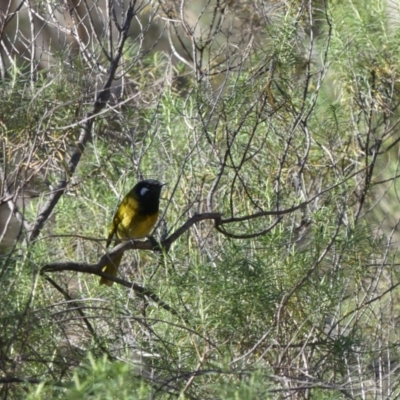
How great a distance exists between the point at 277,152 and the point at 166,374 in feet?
7.70

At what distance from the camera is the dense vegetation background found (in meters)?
3.10

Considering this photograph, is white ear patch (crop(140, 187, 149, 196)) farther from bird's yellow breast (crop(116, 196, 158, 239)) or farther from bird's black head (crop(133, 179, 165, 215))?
bird's yellow breast (crop(116, 196, 158, 239))

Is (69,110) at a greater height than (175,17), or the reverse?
(175,17)

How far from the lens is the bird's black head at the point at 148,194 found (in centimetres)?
500

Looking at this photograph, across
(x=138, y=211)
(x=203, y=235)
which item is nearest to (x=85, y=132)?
(x=138, y=211)

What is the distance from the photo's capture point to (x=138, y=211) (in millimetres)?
5203

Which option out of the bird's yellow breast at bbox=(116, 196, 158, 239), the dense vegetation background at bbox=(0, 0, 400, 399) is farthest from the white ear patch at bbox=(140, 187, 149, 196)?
the dense vegetation background at bbox=(0, 0, 400, 399)

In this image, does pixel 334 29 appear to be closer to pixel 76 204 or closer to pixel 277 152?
pixel 277 152

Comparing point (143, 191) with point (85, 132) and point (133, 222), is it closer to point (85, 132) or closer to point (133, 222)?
point (133, 222)

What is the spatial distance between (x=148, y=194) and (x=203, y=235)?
379 millimetres

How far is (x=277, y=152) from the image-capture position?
5.44m

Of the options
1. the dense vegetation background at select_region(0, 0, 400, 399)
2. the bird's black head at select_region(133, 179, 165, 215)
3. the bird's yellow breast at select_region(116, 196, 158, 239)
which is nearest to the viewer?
the dense vegetation background at select_region(0, 0, 400, 399)

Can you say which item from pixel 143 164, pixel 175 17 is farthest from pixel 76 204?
pixel 175 17

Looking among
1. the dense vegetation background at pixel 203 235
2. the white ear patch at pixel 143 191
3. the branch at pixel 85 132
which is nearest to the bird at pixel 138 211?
the white ear patch at pixel 143 191
